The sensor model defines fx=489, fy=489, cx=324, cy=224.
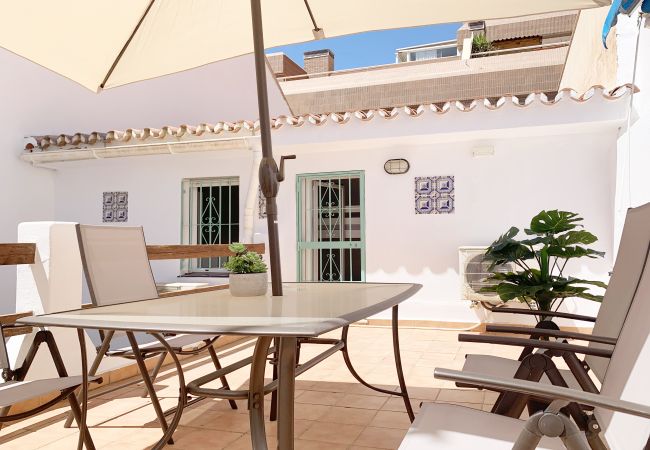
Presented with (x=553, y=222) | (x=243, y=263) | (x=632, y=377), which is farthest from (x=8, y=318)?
(x=553, y=222)

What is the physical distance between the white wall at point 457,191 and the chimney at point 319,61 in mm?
12510

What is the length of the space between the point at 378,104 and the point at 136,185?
1044cm

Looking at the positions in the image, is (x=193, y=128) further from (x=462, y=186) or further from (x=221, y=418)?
(x=221, y=418)

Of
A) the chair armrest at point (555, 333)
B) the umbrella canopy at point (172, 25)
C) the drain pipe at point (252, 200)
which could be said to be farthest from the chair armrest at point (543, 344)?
the drain pipe at point (252, 200)

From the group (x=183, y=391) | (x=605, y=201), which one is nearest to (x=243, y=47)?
(x=183, y=391)

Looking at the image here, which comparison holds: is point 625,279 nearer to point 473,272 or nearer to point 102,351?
point 102,351

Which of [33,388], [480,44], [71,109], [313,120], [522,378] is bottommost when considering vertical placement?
[33,388]

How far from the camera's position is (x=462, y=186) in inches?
254

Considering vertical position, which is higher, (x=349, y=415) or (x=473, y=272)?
(x=473, y=272)

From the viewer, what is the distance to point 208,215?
780 centimetres

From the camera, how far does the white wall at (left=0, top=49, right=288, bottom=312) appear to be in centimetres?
793

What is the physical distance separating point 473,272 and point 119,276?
4.47 m

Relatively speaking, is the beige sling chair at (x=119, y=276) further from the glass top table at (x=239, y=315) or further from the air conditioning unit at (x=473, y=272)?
the air conditioning unit at (x=473, y=272)

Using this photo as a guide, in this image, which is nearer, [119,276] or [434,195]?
[119,276]
